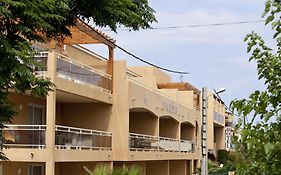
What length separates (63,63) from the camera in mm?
21766

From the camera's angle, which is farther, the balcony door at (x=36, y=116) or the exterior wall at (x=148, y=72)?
the exterior wall at (x=148, y=72)

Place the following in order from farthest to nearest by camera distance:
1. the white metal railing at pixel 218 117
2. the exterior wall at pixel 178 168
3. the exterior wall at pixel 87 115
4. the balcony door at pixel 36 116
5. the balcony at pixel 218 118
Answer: the balcony at pixel 218 118 < the white metal railing at pixel 218 117 < the exterior wall at pixel 178 168 < the exterior wall at pixel 87 115 < the balcony door at pixel 36 116

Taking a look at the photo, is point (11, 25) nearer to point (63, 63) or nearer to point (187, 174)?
point (63, 63)

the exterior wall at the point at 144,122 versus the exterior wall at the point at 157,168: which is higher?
the exterior wall at the point at 144,122

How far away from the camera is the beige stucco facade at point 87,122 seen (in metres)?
20.5

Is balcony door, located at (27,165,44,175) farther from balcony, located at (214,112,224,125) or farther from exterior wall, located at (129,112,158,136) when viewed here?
balcony, located at (214,112,224,125)

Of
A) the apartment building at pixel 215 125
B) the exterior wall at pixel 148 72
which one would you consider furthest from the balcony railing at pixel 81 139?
the apartment building at pixel 215 125

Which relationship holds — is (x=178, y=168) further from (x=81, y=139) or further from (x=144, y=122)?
(x=81, y=139)

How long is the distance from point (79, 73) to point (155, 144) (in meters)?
11.6

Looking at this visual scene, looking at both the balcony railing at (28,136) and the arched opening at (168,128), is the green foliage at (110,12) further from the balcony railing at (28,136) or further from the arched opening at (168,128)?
the arched opening at (168,128)

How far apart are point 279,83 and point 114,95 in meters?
24.9

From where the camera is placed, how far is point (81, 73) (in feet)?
79.0

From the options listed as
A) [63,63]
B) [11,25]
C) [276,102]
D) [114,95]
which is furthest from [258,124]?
[114,95]

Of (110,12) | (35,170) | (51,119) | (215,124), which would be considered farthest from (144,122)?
(215,124)
